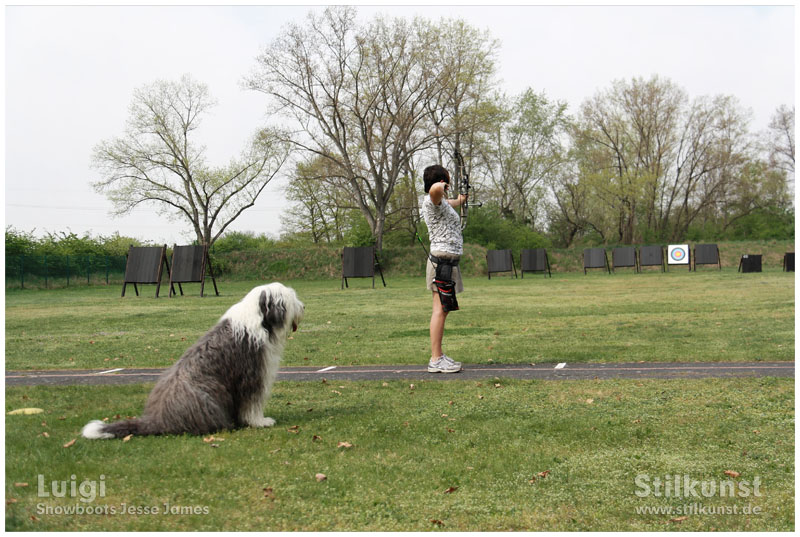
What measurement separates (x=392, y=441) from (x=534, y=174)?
5991cm

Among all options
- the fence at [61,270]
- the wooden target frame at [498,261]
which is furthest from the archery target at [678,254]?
the fence at [61,270]

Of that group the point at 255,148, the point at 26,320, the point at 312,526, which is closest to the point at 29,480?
the point at 312,526

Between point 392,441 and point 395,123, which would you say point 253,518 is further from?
point 395,123

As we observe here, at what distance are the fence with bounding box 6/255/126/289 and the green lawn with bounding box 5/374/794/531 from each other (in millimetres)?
33956

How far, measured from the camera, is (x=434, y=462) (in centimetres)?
421

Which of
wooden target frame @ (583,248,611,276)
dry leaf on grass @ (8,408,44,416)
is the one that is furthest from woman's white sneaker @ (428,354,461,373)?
wooden target frame @ (583,248,611,276)

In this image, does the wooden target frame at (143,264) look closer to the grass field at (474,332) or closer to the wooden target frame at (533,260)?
the grass field at (474,332)

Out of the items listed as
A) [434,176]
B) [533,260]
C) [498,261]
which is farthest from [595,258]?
[434,176]

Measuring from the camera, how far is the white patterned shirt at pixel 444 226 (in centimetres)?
762

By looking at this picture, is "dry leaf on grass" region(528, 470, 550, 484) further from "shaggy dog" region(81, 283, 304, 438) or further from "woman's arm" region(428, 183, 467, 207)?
"woman's arm" region(428, 183, 467, 207)

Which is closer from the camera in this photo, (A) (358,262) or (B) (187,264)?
(B) (187,264)

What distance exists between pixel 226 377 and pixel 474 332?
24.6ft

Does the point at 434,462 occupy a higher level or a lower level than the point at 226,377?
lower

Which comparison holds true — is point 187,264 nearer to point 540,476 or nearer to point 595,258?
point 540,476
